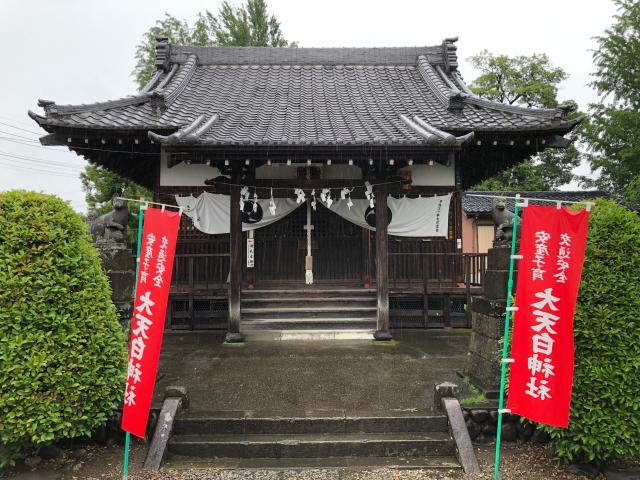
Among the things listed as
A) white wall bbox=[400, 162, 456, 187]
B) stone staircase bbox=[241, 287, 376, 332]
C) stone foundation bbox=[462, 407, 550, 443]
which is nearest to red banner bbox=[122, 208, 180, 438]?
stone foundation bbox=[462, 407, 550, 443]

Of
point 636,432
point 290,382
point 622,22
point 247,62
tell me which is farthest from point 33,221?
point 622,22

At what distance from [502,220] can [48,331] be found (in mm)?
5971

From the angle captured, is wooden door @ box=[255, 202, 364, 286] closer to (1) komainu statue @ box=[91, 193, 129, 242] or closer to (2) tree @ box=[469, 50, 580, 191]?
(1) komainu statue @ box=[91, 193, 129, 242]

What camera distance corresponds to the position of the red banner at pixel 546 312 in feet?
12.4

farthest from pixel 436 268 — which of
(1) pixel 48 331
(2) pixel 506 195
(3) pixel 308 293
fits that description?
(2) pixel 506 195

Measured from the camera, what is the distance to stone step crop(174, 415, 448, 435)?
4.73 metres

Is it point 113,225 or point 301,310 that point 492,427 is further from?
point 113,225

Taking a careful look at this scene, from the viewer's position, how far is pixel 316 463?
4.37m

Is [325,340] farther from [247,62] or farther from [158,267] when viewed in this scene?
[247,62]

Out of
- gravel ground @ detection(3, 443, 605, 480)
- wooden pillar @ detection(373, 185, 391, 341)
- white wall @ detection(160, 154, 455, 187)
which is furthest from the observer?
white wall @ detection(160, 154, 455, 187)

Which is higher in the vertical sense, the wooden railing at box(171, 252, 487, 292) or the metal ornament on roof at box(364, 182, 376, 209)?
the metal ornament on roof at box(364, 182, 376, 209)

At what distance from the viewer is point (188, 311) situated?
31.3ft

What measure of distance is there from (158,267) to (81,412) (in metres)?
1.64

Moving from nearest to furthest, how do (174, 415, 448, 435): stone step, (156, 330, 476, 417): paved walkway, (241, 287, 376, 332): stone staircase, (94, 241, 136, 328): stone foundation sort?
1. (174, 415, 448, 435): stone step
2. (156, 330, 476, 417): paved walkway
3. (94, 241, 136, 328): stone foundation
4. (241, 287, 376, 332): stone staircase
